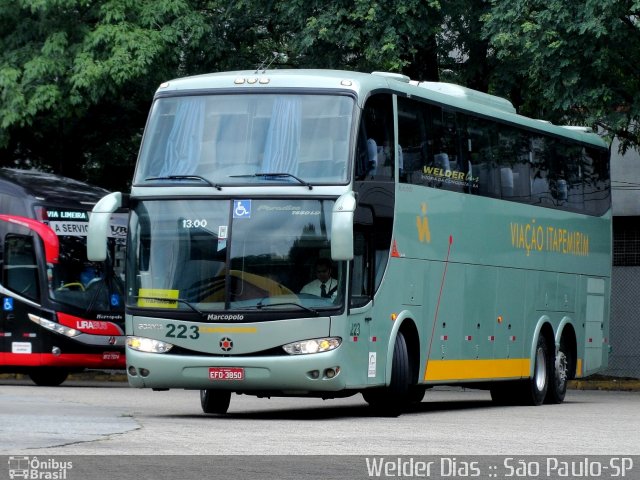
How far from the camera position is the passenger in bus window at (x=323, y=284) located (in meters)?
18.4

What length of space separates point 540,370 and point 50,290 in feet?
28.6

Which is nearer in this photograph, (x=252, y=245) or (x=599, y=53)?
(x=252, y=245)

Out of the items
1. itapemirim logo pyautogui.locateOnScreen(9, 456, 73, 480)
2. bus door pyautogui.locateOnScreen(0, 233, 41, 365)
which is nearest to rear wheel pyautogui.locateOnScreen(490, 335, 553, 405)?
bus door pyautogui.locateOnScreen(0, 233, 41, 365)

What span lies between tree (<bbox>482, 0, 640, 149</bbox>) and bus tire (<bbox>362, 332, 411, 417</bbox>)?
23.8 feet

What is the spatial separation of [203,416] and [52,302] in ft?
31.8

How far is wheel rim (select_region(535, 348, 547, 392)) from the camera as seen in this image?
981 inches

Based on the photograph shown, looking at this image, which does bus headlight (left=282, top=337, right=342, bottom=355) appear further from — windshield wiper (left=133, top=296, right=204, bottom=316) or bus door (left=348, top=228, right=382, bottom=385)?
windshield wiper (left=133, top=296, right=204, bottom=316)

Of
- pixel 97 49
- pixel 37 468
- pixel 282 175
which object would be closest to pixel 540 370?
pixel 282 175

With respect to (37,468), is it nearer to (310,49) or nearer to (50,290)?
(50,290)

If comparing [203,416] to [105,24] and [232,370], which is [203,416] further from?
[105,24]

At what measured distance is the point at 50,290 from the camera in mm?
28422

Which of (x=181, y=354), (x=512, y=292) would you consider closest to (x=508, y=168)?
(x=512, y=292)

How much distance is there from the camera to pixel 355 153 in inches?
731

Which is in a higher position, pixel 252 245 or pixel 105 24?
pixel 105 24
